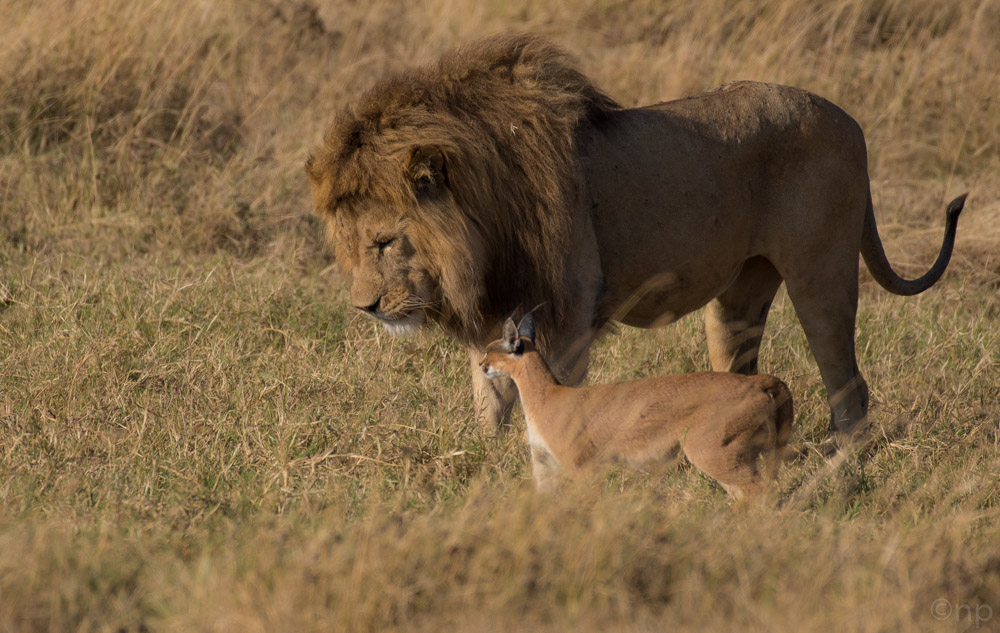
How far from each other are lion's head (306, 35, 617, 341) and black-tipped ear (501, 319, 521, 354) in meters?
0.23

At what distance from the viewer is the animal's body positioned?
3664 mm

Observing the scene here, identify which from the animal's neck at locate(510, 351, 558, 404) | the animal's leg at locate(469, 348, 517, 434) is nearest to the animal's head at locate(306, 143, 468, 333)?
the animal's neck at locate(510, 351, 558, 404)

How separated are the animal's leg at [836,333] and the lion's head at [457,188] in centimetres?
117

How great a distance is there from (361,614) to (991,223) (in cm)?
595

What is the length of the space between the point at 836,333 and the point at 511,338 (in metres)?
1.65

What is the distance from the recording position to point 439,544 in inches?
115

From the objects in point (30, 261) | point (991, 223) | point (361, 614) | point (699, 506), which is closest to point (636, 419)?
point (699, 506)

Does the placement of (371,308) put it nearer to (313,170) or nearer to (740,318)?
(313,170)

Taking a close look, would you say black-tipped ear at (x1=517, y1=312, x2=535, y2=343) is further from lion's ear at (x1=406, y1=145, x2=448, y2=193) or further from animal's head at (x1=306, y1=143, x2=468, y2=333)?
lion's ear at (x1=406, y1=145, x2=448, y2=193)

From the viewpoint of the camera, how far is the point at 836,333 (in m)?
4.83

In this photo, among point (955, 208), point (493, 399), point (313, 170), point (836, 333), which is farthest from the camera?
point (955, 208)

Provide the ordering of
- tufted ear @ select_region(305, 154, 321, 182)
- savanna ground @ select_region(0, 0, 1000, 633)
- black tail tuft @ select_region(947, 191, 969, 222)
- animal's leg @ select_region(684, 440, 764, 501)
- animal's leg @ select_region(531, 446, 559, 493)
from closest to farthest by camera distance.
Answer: savanna ground @ select_region(0, 0, 1000, 633), animal's leg @ select_region(684, 440, 764, 501), animal's leg @ select_region(531, 446, 559, 493), tufted ear @ select_region(305, 154, 321, 182), black tail tuft @ select_region(947, 191, 969, 222)

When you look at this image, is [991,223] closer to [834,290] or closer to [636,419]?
[834,290]

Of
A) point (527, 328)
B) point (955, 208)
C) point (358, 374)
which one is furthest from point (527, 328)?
point (955, 208)
